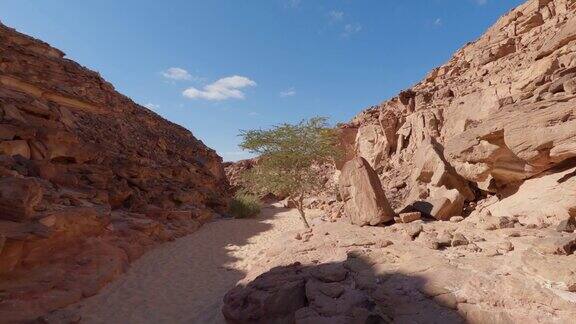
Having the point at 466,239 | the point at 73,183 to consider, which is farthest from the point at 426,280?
the point at 73,183

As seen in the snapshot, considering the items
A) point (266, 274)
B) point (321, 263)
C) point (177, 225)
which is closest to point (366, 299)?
point (321, 263)

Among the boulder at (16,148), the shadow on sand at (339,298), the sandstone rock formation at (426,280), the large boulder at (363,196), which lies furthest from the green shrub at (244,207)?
the shadow on sand at (339,298)

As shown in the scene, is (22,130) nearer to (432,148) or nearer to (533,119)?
(432,148)

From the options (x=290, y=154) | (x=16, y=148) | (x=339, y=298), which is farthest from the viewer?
(x=290, y=154)

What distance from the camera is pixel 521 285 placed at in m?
4.38

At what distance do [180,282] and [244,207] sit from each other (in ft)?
37.3

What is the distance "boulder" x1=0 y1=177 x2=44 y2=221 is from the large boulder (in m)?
7.51

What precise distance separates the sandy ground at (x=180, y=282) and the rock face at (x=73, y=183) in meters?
0.51

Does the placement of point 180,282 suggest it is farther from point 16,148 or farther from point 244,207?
point 244,207

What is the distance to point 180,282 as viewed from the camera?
867 cm

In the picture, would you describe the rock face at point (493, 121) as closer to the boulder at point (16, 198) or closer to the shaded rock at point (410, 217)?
the shaded rock at point (410, 217)

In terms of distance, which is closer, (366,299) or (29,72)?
(366,299)

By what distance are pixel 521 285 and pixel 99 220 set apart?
10.2 m

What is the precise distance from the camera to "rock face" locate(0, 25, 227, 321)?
6.91 meters
